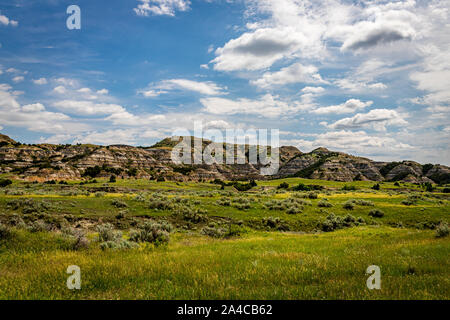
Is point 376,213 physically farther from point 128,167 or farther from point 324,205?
point 128,167

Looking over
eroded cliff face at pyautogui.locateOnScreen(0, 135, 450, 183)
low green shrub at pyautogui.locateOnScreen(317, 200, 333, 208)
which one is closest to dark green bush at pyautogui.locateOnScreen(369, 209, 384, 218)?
low green shrub at pyautogui.locateOnScreen(317, 200, 333, 208)

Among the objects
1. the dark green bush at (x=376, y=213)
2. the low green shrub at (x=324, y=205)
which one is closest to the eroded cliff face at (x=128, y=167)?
the low green shrub at (x=324, y=205)

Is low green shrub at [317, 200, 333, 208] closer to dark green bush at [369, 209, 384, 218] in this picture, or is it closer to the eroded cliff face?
dark green bush at [369, 209, 384, 218]

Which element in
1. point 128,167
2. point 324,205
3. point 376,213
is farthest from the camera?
point 128,167

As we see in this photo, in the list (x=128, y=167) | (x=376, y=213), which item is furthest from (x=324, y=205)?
(x=128, y=167)

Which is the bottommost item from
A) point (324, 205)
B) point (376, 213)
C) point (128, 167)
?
point (376, 213)

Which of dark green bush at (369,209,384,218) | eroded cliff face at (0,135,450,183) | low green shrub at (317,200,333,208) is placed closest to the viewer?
dark green bush at (369,209,384,218)

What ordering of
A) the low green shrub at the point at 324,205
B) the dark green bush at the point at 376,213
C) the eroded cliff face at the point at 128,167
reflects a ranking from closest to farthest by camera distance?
the dark green bush at the point at 376,213 → the low green shrub at the point at 324,205 → the eroded cliff face at the point at 128,167

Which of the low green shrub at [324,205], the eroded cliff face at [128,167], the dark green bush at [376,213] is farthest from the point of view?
the eroded cliff face at [128,167]

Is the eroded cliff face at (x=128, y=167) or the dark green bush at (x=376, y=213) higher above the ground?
the eroded cliff face at (x=128, y=167)

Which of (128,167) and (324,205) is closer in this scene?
(324,205)

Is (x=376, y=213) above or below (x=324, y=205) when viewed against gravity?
below

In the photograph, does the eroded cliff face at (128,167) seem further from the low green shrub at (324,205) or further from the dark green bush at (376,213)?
the dark green bush at (376,213)

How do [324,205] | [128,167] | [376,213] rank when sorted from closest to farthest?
[376,213] → [324,205] → [128,167]
